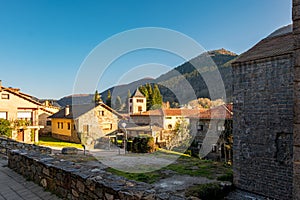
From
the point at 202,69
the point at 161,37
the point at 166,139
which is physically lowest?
the point at 166,139

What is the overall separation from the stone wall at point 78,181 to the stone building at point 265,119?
5530mm

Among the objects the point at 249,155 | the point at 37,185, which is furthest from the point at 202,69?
the point at 37,185

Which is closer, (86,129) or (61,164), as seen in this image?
(61,164)

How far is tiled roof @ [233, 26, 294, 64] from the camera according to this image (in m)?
6.88

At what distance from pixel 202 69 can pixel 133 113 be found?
19.5 metres

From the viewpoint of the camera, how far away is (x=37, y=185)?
3438 millimetres

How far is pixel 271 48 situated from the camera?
7547mm

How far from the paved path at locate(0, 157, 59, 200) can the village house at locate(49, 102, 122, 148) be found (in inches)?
656

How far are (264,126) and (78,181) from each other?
21.2 ft

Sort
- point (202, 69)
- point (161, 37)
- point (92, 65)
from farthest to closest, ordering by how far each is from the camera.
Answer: point (202, 69)
point (161, 37)
point (92, 65)

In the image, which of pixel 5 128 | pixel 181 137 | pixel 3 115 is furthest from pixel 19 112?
pixel 181 137

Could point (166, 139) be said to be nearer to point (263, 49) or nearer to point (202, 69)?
point (263, 49)

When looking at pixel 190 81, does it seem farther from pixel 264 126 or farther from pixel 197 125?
pixel 264 126

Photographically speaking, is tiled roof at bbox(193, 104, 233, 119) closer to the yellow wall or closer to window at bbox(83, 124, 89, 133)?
window at bbox(83, 124, 89, 133)
